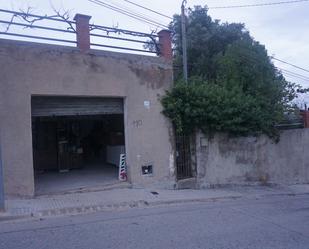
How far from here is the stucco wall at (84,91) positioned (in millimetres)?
10359

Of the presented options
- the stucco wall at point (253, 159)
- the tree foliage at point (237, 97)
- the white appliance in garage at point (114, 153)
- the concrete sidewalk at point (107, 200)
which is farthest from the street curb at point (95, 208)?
the white appliance in garage at point (114, 153)

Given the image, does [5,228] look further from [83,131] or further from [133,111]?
[83,131]

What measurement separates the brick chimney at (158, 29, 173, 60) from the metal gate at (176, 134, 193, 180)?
287cm

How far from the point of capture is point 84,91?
1162 centimetres

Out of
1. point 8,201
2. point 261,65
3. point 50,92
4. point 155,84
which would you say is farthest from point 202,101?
point 8,201

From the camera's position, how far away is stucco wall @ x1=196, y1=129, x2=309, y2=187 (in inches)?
568

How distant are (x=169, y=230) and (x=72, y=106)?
5.72 metres

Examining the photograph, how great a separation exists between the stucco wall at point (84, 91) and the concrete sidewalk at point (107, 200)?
750 mm

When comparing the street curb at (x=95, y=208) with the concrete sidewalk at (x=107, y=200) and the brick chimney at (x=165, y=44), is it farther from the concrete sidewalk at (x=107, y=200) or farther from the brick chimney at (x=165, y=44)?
the brick chimney at (x=165, y=44)

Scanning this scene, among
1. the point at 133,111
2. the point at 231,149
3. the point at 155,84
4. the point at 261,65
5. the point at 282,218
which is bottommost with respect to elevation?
the point at 282,218

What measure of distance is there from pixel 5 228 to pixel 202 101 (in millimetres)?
7892

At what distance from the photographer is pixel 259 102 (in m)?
15.1

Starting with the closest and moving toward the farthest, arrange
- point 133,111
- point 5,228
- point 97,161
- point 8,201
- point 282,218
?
1. point 5,228
2. point 282,218
3. point 8,201
4. point 133,111
5. point 97,161

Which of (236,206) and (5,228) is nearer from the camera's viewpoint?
(5,228)
